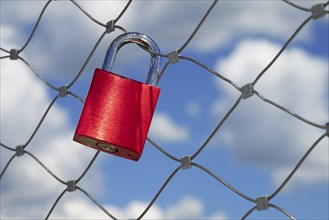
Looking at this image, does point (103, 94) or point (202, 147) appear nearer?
point (103, 94)

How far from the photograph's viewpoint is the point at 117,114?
1.18 meters

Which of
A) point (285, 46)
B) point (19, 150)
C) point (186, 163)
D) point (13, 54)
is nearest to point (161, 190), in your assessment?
point (186, 163)

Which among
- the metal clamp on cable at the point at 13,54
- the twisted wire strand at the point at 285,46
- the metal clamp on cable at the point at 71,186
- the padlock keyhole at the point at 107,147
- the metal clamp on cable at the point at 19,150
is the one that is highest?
the metal clamp on cable at the point at 13,54

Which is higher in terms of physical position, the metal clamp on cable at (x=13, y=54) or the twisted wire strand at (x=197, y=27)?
the metal clamp on cable at (x=13, y=54)

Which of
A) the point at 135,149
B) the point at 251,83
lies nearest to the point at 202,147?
the point at 251,83

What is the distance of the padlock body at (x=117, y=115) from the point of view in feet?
3.82

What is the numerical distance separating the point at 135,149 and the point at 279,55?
291mm

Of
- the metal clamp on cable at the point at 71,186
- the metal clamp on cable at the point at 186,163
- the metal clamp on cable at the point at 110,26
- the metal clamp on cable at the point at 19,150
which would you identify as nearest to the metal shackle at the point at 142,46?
the metal clamp on cable at the point at 186,163

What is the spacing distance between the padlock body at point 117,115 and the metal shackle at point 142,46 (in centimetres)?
3

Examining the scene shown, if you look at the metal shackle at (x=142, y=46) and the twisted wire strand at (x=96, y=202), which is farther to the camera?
the twisted wire strand at (x=96, y=202)

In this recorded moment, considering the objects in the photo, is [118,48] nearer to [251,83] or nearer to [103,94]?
[103,94]

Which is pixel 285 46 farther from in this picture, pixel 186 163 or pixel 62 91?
pixel 62 91

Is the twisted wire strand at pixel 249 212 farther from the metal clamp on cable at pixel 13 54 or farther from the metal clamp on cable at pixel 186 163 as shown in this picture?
the metal clamp on cable at pixel 13 54

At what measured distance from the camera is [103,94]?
120 cm
